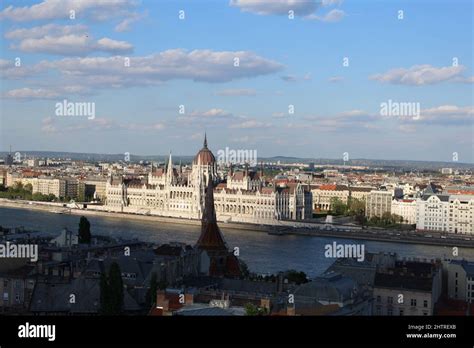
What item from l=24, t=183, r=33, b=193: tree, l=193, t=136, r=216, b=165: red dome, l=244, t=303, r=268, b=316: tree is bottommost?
l=244, t=303, r=268, b=316: tree

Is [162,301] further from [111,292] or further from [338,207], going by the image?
[338,207]

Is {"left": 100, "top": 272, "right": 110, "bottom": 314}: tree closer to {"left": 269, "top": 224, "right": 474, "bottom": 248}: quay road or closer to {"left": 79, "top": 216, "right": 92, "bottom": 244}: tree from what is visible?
{"left": 79, "top": 216, "right": 92, "bottom": 244}: tree

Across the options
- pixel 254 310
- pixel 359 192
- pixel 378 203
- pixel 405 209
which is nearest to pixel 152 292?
pixel 254 310

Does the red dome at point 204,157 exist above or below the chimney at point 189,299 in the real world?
above

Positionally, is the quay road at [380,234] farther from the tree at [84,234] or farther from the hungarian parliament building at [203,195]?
the tree at [84,234]

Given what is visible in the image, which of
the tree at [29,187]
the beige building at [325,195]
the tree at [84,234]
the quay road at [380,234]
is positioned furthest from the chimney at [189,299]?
the tree at [29,187]

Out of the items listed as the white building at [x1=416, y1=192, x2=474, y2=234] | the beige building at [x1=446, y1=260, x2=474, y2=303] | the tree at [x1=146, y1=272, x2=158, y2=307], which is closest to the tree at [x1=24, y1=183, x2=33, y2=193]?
the white building at [x1=416, y1=192, x2=474, y2=234]
